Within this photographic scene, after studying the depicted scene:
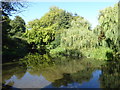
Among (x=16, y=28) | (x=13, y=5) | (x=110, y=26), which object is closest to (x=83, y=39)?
(x=110, y=26)

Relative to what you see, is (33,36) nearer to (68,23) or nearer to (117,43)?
(68,23)

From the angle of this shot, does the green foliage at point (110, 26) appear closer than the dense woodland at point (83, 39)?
Yes

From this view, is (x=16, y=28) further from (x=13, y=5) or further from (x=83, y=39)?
(x=13, y=5)

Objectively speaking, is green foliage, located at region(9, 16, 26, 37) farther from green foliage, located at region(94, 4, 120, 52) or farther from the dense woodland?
green foliage, located at region(94, 4, 120, 52)

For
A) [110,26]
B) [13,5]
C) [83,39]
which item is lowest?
[83,39]

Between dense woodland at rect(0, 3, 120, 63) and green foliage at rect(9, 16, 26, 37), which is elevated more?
green foliage at rect(9, 16, 26, 37)

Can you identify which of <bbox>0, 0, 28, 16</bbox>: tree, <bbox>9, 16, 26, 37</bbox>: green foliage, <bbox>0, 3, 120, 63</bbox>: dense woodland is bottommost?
<bbox>0, 3, 120, 63</bbox>: dense woodland

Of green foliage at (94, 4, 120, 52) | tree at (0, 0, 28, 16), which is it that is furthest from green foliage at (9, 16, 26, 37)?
green foliage at (94, 4, 120, 52)

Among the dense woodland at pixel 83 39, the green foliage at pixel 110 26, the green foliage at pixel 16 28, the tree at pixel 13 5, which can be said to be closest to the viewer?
the tree at pixel 13 5

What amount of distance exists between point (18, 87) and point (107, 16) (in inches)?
423

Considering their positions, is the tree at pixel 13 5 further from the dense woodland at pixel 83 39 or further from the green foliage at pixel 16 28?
the green foliage at pixel 16 28

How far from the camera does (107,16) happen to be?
13117 millimetres

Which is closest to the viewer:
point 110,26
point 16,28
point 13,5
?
point 13,5

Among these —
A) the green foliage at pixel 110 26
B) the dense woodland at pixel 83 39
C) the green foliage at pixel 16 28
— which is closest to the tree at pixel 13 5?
the dense woodland at pixel 83 39
